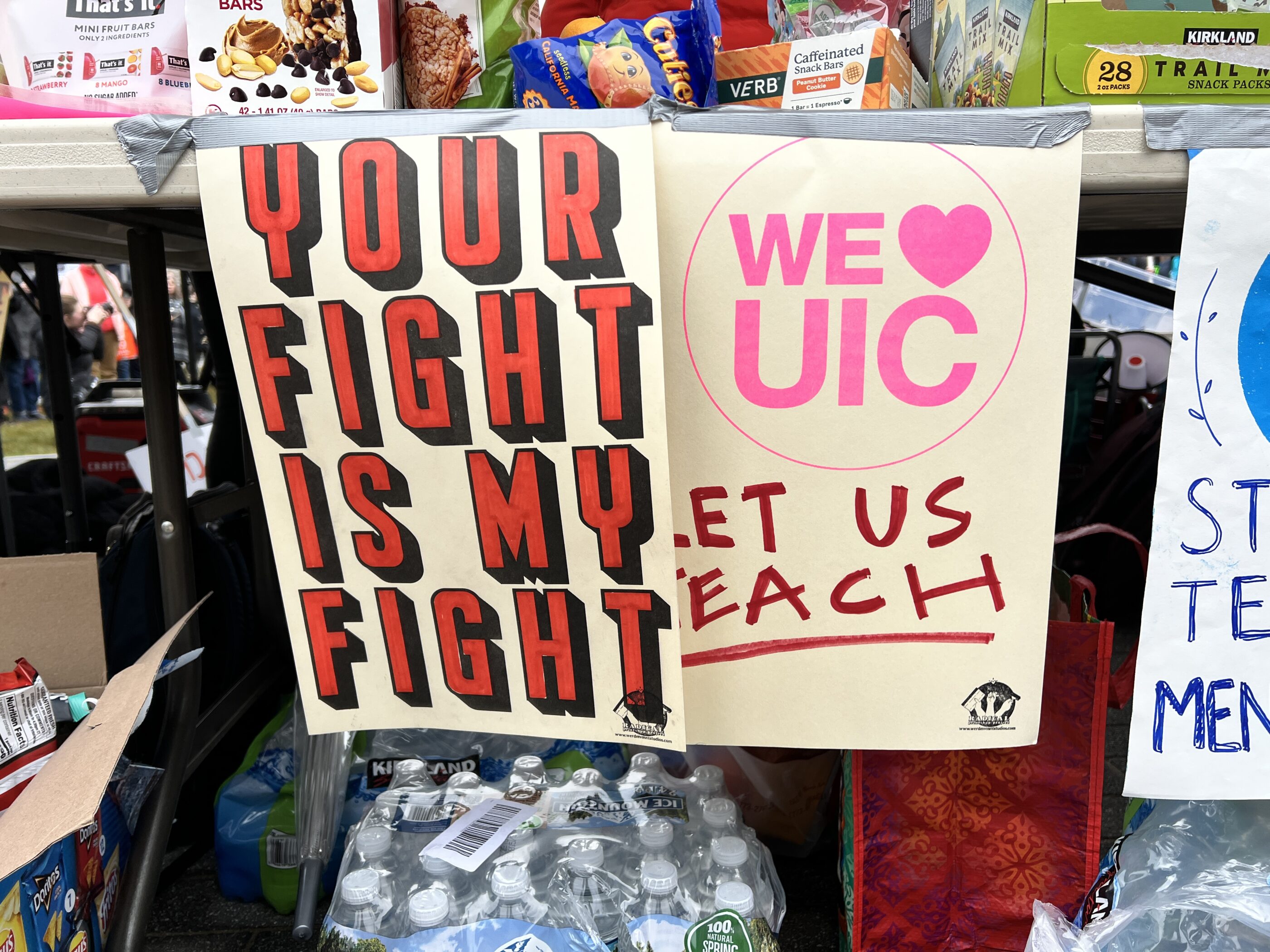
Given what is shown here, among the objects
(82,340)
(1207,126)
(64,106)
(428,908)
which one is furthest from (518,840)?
(82,340)

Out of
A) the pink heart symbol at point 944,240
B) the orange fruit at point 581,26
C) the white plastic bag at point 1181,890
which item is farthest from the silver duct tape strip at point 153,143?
the white plastic bag at point 1181,890

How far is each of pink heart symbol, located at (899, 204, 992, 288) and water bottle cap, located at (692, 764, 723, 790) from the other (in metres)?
0.75

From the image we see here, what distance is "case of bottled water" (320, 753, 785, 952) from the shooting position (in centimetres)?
99

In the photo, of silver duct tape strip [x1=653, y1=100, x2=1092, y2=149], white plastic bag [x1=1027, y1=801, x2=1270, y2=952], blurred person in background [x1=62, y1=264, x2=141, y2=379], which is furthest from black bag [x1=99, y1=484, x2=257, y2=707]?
blurred person in background [x1=62, y1=264, x2=141, y2=379]

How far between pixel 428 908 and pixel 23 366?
26.0 ft

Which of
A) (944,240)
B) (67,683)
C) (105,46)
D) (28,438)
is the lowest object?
(28,438)

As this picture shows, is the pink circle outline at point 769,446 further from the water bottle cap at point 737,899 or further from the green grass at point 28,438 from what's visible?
the green grass at point 28,438

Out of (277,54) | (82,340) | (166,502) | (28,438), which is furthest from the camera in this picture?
(28,438)

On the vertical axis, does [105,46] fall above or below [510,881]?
above

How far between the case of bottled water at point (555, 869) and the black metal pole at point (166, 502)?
9.7 inches

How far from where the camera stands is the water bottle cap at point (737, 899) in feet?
3.28

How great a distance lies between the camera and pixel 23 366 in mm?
7195

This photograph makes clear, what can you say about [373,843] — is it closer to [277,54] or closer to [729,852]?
[729,852]

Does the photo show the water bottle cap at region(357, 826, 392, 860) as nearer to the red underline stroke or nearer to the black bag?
the red underline stroke
